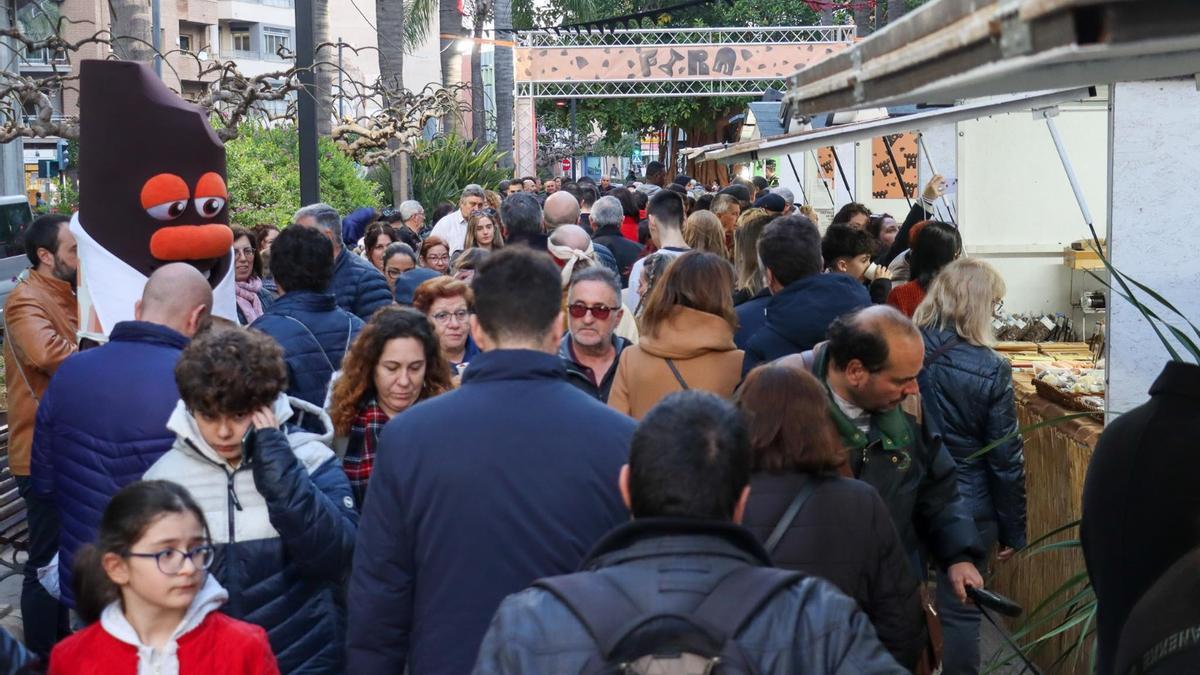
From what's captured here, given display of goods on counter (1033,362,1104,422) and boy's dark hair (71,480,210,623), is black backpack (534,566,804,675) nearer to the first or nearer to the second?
boy's dark hair (71,480,210,623)

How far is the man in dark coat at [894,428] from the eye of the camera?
4508mm

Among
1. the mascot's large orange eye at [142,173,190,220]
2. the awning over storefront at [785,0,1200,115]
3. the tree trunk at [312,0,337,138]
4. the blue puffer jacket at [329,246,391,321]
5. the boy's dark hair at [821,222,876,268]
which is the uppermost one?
the tree trunk at [312,0,337,138]

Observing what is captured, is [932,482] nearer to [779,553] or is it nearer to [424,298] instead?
[779,553]

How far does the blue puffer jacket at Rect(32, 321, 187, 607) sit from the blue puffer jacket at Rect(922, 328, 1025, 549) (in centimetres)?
317

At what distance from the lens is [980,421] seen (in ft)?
20.6

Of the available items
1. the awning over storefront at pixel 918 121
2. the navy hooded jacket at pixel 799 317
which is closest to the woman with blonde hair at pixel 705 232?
the awning over storefront at pixel 918 121

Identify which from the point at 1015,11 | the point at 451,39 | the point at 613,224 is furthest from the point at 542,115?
the point at 1015,11

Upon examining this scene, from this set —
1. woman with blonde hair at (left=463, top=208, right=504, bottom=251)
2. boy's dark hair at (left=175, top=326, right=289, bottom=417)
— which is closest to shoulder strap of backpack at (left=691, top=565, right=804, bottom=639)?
boy's dark hair at (left=175, top=326, right=289, bottom=417)

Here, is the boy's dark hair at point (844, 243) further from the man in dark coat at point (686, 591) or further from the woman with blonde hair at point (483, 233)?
the man in dark coat at point (686, 591)

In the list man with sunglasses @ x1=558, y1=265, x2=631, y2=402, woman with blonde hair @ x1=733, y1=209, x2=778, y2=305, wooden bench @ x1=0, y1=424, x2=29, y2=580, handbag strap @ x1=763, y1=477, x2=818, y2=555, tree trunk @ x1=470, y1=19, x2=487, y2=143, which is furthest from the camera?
tree trunk @ x1=470, y1=19, x2=487, y2=143

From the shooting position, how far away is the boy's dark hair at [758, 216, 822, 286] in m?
6.34

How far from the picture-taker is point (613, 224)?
1159 cm

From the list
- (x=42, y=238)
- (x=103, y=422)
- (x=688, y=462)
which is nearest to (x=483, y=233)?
(x=42, y=238)

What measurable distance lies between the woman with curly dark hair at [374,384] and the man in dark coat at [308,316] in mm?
1079
